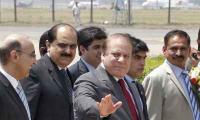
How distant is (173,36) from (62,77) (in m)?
1.24

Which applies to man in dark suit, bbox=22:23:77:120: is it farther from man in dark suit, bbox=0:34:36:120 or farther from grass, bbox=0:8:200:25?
grass, bbox=0:8:200:25

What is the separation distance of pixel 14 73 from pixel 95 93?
735 mm

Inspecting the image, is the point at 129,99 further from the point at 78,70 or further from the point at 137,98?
the point at 78,70

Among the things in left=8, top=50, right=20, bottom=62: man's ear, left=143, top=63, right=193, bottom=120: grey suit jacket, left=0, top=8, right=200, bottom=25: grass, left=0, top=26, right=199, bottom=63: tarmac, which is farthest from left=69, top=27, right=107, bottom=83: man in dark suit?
left=0, top=8, right=200, bottom=25: grass

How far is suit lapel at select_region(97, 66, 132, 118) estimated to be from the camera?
4.76 metres

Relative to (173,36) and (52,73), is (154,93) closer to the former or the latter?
(173,36)

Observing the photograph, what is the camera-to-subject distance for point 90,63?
260 inches

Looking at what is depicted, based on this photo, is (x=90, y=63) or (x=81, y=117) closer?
(x=81, y=117)

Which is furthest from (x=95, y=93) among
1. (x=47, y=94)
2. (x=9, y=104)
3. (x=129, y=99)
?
(x=47, y=94)

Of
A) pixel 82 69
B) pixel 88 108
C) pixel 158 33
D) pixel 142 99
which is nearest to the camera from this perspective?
pixel 88 108

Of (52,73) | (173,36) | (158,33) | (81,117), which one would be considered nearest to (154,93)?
(173,36)

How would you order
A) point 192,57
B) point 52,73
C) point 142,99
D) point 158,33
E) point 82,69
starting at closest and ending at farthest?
point 142,99 < point 52,73 < point 82,69 < point 192,57 < point 158,33

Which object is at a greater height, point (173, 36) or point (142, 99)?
point (173, 36)

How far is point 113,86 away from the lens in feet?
15.7
